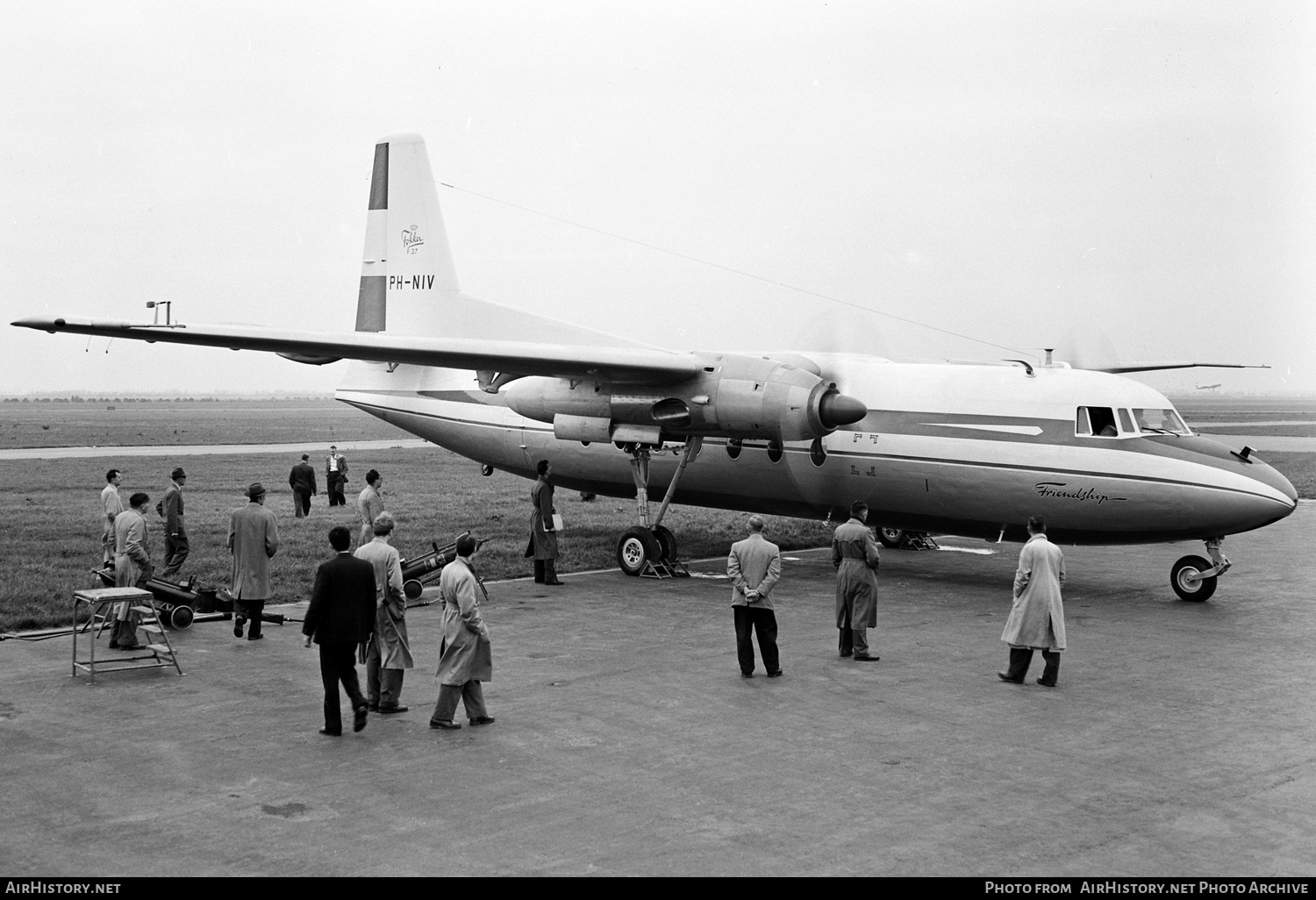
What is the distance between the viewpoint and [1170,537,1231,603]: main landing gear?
16.1m

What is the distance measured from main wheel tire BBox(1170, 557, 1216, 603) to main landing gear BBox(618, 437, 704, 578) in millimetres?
7922

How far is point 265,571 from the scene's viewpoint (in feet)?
44.2

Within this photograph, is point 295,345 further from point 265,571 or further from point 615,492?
point 615,492

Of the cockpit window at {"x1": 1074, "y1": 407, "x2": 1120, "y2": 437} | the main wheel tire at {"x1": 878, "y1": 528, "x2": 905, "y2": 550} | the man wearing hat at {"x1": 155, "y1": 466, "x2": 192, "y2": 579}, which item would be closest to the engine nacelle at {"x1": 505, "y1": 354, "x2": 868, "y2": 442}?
the cockpit window at {"x1": 1074, "y1": 407, "x2": 1120, "y2": 437}

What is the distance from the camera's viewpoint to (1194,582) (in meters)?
16.2

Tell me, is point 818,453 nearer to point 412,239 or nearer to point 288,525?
point 412,239

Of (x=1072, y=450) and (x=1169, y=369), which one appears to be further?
(x=1169, y=369)

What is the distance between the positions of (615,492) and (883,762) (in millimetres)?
13352

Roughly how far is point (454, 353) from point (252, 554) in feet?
18.1

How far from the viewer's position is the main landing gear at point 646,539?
738 inches

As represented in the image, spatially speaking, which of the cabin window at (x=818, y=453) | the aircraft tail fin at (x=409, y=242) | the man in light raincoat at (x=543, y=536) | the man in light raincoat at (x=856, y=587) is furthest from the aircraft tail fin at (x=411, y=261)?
the man in light raincoat at (x=856, y=587)

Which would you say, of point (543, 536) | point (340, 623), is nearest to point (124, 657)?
point (340, 623)

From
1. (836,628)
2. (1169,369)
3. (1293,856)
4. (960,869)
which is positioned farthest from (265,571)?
(1169,369)

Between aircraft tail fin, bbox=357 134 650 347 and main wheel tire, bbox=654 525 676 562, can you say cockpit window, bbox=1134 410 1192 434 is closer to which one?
main wheel tire, bbox=654 525 676 562
